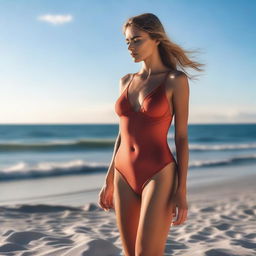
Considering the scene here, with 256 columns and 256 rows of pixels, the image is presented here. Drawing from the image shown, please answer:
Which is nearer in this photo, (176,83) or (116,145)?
(176,83)

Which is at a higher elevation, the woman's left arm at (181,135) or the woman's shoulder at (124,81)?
the woman's shoulder at (124,81)

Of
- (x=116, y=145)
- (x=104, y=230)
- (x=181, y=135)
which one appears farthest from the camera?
(x=104, y=230)

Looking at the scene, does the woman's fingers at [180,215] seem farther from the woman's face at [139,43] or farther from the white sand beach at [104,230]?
the white sand beach at [104,230]

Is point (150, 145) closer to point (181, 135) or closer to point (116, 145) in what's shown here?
point (181, 135)

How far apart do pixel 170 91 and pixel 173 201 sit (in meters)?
0.63

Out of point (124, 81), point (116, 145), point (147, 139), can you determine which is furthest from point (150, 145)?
point (124, 81)

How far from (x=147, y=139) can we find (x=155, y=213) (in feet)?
1.40

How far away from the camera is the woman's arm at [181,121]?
2.48 m

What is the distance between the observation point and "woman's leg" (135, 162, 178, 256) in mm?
2410

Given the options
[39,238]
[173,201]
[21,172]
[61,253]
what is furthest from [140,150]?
[21,172]

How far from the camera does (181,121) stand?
250cm

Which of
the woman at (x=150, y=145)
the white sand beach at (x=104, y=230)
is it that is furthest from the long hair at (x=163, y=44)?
the white sand beach at (x=104, y=230)

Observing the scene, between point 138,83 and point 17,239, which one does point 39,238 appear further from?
point 138,83

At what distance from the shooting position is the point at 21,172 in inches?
521
